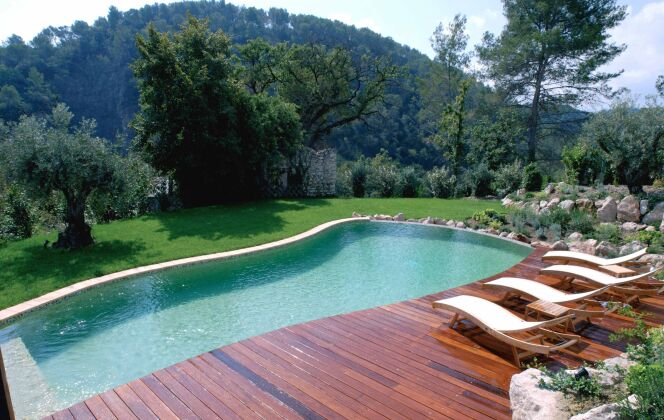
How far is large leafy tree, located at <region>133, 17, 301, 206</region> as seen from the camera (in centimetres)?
1430

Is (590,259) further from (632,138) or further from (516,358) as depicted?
(632,138)

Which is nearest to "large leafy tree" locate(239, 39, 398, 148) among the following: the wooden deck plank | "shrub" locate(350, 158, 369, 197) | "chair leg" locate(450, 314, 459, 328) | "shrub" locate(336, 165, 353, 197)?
"shrub" locate(336, 165, 353, 197)

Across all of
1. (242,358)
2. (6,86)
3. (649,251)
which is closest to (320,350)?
(242,358)

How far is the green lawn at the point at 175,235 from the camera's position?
781 cm

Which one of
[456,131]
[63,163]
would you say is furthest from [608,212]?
[63,163]

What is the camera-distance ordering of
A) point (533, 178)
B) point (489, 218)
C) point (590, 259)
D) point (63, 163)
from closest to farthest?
point (590, 259) → point (63, 163) → point (489, 218) → point (533, 178)

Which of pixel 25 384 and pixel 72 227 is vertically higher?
pixel 72 227

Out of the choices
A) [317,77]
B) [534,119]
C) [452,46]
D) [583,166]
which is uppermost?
[452,46]

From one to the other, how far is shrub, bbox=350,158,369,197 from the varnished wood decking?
14.7 meters

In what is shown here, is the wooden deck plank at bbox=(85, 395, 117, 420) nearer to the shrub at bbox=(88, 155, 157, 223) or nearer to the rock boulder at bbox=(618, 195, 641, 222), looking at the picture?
the shrub at bbox=(88, 155, 157, 223)

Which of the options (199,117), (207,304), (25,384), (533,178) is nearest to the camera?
(25,384)

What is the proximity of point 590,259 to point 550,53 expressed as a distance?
56.9ft

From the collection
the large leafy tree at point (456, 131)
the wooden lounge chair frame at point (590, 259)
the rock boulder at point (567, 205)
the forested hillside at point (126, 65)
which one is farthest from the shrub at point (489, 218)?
the forested hillside at point (126, 65)

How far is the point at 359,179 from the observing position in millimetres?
19781
